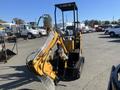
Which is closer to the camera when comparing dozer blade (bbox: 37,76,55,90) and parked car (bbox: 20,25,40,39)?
dozer blade (bbox: 37,76,55,90)

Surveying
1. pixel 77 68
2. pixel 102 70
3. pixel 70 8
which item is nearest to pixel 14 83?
pixel 77 68

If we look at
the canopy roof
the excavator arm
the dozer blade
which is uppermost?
the canopy roof

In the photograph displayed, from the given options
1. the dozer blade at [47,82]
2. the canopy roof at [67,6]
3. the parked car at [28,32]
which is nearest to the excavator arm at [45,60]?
the dozer blade at [47,82]

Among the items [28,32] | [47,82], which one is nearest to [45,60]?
[47,82]

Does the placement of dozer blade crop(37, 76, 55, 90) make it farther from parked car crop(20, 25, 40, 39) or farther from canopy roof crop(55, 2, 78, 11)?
parked car crop(20, 25, 40, 39)

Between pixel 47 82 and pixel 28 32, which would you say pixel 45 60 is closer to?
pixel 47 82

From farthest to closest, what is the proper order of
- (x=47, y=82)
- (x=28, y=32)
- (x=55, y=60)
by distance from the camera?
(x=28, y=32)
(x=55, y=60)
(x=47, y=82)

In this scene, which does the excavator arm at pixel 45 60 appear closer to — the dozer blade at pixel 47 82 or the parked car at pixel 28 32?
the dozer blade at pixel 47 82

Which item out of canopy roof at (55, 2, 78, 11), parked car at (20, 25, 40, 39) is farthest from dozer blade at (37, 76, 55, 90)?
parked car at (20, 25, 40, 39)

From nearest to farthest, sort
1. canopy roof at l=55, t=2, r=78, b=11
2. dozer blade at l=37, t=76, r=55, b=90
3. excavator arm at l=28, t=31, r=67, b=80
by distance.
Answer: dozer blade at l=37, t=76, r=55, b=90
excavator arm at l=28, t=31, r=67, b=80
canopy roof at l=55, t=2, r=78, b=11

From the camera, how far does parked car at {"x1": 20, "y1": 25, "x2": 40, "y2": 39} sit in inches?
1700

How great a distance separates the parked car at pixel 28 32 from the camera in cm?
4319

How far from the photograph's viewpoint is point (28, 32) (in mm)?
43344

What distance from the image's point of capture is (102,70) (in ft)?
41.0
